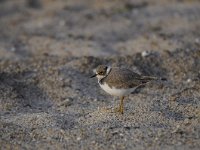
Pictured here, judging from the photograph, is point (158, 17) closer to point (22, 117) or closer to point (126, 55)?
point (126, 55)

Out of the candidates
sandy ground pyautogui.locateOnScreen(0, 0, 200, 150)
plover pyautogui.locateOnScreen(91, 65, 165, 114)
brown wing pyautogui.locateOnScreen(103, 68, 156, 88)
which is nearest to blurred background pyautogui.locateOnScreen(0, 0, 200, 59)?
sandy ground pyautogui.locateOnScreen(0, 0, 200, 150)

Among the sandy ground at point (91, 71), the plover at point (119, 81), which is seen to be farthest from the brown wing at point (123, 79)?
the sandy ground at point (91, 71)

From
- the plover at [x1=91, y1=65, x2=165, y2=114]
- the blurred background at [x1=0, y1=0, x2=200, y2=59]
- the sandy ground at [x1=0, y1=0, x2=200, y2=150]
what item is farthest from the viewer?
the blurred background at [x1=0, y1=0, x2=200, y2=59]

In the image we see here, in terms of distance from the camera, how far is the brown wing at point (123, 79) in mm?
6934

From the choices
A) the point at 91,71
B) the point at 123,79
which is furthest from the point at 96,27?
the point at 123,79

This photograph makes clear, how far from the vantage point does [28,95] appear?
26.9 ft

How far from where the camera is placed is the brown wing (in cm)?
693

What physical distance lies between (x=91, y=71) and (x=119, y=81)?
78.9 inches

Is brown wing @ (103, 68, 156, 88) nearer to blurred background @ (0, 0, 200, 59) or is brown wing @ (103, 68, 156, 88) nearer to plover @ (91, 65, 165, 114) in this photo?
plover @ (91, 65, 165, 114)

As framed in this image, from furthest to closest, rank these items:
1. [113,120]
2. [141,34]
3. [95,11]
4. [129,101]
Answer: [95,11], [141,34], [129,101], [113,120]

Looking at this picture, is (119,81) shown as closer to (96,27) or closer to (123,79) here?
(123,79)

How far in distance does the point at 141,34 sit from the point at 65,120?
4.42 meters

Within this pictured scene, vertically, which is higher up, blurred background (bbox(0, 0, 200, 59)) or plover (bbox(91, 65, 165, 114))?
plover (bbox(91, 65, 165, 114))

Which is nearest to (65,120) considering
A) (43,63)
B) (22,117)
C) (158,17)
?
(22,117)
